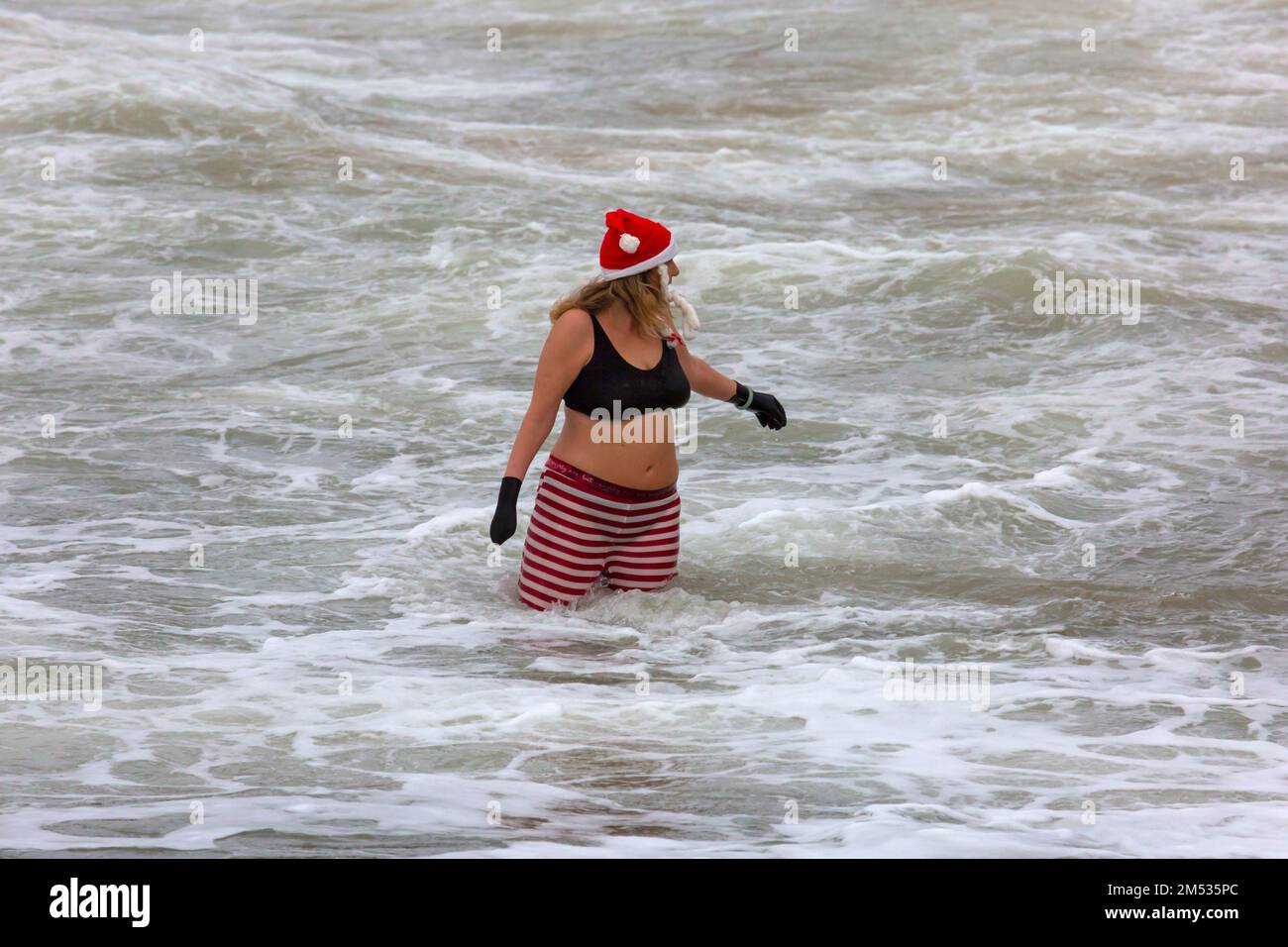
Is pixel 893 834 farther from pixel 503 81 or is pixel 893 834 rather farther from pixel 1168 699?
pixel 503 81

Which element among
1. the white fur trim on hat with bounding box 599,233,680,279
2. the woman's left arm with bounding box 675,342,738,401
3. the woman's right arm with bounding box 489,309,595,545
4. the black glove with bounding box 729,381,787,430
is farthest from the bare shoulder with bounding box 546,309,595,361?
the black glove with bounding box 729,381,787,430

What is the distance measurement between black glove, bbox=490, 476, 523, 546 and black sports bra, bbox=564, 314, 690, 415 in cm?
40

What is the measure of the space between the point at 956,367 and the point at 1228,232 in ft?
15.8

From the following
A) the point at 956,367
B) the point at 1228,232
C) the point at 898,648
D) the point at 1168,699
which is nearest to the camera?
the point at 1168,699

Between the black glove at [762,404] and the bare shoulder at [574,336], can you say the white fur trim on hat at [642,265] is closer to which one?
the bare shoulder at [574,336]

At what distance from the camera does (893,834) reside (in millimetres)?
5004

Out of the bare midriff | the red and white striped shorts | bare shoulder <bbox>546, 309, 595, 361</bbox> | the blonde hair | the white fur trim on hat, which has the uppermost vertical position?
the white fur trim on hat

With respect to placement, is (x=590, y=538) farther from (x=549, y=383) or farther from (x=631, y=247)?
(x=631, y=247)

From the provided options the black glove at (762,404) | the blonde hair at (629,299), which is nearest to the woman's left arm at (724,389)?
the black glove at (762,404)

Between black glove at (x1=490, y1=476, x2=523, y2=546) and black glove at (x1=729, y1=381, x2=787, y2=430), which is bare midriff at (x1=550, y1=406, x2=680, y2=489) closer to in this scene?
black glove at (x1=490, y1=476, x2=523, y2=546)

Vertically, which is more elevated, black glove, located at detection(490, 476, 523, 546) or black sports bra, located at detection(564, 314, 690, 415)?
black sports bra, located at detection(564, 314, 690, 415)

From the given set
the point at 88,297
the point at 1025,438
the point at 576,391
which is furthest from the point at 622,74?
the point at 576,391

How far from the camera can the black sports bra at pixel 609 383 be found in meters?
6.74

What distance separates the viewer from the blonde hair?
674 cm
